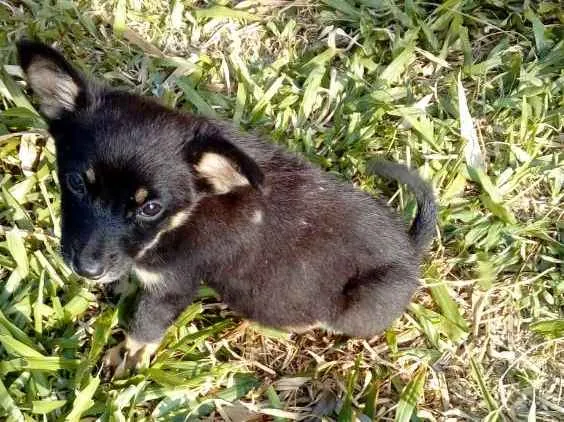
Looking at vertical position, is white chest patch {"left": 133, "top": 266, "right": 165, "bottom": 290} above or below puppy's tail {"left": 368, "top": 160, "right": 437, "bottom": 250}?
below

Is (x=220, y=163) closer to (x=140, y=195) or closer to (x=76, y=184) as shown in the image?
(x=140, y=195)

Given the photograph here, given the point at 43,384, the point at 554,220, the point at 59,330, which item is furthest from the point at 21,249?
the point at 554,220

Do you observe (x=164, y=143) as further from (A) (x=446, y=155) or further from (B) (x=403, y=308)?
(A) (x=446, y=155)

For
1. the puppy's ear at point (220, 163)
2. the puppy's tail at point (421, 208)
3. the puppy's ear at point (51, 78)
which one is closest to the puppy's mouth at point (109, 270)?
the puppy's ear at point (220, 163)

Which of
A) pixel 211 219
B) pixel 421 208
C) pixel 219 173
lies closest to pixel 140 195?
pixel 219 173

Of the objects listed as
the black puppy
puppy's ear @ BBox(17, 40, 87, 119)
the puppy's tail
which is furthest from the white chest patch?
the puppy's tail

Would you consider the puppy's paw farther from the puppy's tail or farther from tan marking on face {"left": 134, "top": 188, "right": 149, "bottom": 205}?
the puppy's tail
